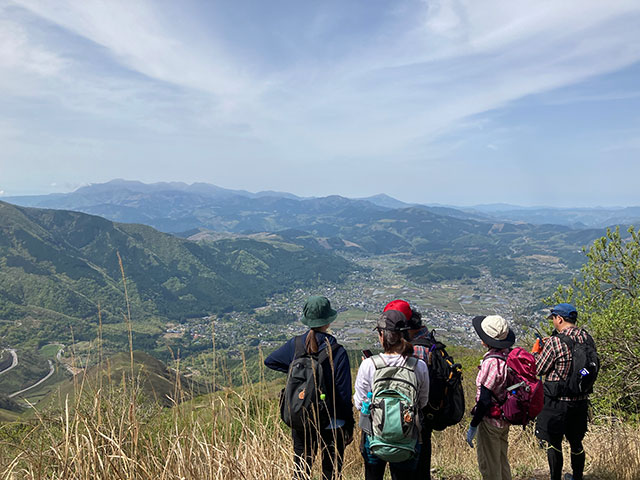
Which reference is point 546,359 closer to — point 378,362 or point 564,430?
point 564,430

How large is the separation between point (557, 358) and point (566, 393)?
1.14 feet

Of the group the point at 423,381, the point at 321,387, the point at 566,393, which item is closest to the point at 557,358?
the point at 566,393

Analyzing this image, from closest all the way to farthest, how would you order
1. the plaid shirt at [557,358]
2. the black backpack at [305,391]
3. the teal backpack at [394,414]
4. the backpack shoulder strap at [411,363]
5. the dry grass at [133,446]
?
1. the dry grass at [133,446]
2. the teal backpack at [394,414]
3. the backpack shoulder strap at [411,363]
4. the black backpack at [305,391]
5. the plaid shirt at [557,358]

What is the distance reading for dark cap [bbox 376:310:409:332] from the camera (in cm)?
284

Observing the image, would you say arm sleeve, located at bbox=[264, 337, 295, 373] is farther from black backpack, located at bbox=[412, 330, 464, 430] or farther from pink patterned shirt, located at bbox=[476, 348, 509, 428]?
pink patterned shirt, located at bbox=[476, 348, 509, 428]

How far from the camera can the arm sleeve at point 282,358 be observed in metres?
3.38

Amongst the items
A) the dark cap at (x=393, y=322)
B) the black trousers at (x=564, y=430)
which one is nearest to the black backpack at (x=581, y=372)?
the black trousers at (x=564, y=430)

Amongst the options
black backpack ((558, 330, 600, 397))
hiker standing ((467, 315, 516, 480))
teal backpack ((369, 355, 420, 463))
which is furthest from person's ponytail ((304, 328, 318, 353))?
black backpack ((558, 330, 600, 397))

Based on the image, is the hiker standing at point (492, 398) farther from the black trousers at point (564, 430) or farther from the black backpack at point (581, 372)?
the black backpack at point (581, 372)

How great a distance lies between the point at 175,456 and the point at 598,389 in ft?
28.0

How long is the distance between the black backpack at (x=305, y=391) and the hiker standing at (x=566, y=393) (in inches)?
95.9

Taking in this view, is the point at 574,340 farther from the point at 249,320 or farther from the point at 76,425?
the point at 249,320

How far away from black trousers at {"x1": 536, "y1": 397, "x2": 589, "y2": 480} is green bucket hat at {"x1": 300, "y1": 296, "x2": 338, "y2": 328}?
8.78 feet

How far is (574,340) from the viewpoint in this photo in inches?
154
